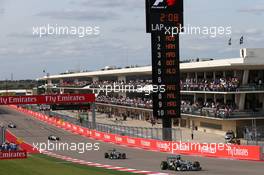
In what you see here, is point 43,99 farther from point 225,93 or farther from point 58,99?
point 225,93

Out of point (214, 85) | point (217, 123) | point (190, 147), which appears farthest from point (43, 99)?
point (217, 123)

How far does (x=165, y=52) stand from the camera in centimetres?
3722

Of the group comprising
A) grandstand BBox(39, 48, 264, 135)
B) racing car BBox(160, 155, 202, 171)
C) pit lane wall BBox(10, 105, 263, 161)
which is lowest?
pit lane wall BBox(10, 105, 263, 161)

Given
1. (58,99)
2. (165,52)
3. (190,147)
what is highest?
(165,52)

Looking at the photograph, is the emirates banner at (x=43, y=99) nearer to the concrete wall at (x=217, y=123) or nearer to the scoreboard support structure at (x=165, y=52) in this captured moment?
the scoreboard support structure at (x=165, y=52)

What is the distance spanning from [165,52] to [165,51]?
76 mm

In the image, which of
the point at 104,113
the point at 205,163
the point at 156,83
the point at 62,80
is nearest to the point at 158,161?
the point at 205,163

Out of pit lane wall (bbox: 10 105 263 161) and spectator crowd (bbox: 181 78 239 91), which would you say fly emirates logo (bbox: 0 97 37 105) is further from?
spectator crowd (bbox: 181 78 239 91)

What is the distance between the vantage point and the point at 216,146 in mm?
35500

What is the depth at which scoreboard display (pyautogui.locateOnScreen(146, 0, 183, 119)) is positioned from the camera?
35.9 meters

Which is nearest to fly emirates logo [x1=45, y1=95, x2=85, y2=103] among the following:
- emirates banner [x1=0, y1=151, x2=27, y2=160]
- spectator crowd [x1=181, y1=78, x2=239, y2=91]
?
emirates banner [x1=0, y1=151, x2=27, y2=160]

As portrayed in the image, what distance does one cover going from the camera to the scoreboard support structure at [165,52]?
35938mm

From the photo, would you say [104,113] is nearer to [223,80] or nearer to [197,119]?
[197,119]

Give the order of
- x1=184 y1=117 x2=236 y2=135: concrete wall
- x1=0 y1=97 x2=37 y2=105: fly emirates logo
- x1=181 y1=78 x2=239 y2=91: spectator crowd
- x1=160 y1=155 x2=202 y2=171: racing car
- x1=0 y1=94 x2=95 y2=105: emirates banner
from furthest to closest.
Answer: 1. x1=184 y1=117 x2=236 y2=135: concrete wall
2. x1=181 y1=78 x2=239 y2=91: spectator crowd
3. x1=0 y1=94 x2=95 y2=105: emirates banner
4. x1=0 y1=97 x2=37 y2=105: fly emirates logo
5. x1=160 y1=155 x2=202 y2=171: racing car
